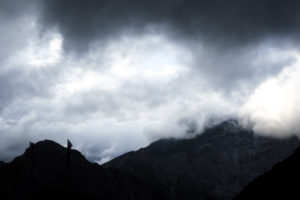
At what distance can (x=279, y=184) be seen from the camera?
113188mm

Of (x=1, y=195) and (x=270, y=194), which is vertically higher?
(x=1, y=195)

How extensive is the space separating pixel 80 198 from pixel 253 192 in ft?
177

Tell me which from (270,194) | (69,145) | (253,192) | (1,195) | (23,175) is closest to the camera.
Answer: (69,145)

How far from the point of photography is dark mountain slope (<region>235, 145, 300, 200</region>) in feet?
346

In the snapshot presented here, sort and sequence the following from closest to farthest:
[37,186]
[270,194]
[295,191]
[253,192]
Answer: [295,191]
[270,194]
[253,192]
[37,186]

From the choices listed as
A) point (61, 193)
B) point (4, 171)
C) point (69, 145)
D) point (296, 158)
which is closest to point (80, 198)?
point (61, 193)

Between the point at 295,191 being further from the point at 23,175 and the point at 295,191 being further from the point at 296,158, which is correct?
the point at 23,175

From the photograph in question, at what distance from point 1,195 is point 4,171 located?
26426 mm

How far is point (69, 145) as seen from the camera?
82688mm

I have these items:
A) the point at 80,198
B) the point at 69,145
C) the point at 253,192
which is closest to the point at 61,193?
the point at 80,198

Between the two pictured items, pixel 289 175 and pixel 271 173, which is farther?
pixel 271 173

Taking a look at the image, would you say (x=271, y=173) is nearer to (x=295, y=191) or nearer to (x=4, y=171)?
(x=295, y=191)

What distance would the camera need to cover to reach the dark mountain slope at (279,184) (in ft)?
346

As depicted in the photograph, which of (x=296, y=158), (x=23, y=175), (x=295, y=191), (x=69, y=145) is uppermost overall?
(x=23, y=175)
